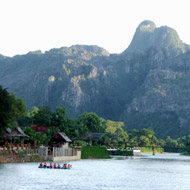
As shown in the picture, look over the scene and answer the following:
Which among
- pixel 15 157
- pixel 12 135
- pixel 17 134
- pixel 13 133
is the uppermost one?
pixel 13 133

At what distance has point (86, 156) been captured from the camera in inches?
7397

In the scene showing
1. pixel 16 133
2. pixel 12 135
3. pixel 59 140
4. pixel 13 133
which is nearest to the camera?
pixel 12 135

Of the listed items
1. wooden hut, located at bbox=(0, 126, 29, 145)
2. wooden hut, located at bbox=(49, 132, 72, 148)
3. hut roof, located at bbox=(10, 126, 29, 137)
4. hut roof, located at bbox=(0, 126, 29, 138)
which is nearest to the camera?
wooden hut, located at bbox=(0, 126, 29, 145)

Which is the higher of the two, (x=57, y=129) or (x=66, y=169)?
(x=57, y=129)

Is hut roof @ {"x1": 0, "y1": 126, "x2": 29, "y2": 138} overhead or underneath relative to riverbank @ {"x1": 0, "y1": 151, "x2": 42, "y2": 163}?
overhead

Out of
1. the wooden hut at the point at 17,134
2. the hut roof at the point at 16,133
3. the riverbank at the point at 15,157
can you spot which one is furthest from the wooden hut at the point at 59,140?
the riverbank at the point at 15,157

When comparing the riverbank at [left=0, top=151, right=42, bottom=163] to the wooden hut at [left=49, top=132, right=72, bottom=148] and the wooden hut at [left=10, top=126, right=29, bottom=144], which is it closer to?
the wooden hut at [left=10, top=126, right=29, bottom=144]

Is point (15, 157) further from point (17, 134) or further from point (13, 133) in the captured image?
point (13, 133)

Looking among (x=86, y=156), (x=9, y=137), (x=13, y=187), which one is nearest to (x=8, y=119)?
(x=9, y=137)

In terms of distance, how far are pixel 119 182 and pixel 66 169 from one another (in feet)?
92.0

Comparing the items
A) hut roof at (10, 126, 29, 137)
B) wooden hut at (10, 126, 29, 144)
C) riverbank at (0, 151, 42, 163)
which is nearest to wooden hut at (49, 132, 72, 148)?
wooden hut at (10, 126, 29, 144)

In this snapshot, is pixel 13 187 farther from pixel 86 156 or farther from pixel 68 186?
pixel 86 156

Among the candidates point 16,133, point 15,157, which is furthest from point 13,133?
point 15,157

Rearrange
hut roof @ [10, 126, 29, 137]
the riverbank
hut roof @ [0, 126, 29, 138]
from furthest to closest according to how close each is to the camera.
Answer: hut roof @ [10, 126, 29, 137] → hut roof @ [0, 126, 29, 138] → the riverbank
